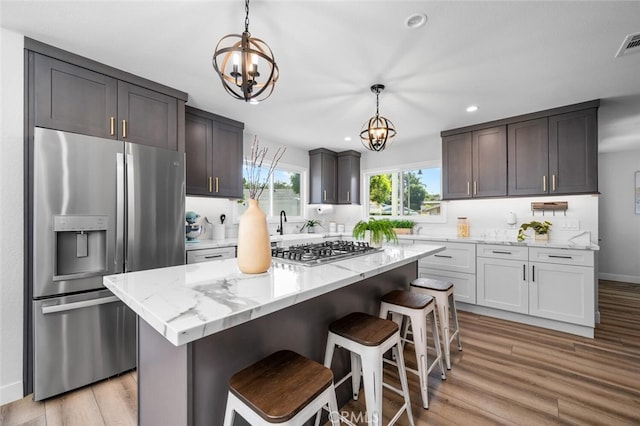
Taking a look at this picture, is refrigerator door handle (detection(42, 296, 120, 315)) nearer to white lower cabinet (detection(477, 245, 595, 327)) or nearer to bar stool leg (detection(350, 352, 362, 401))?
bar stool leg (detection(350, 352, 362, 401))

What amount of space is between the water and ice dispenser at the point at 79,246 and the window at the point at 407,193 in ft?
13.8

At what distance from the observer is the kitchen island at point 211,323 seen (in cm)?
87

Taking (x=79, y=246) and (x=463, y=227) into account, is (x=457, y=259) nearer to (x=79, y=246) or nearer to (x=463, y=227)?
(x=463, y=227)

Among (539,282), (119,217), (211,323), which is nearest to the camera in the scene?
(211,323)

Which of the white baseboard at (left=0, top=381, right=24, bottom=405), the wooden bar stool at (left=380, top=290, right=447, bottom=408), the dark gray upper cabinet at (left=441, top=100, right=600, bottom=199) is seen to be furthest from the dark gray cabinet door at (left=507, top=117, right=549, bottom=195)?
the white baseboard at (left=0, top=381, right=24, bottom=405)

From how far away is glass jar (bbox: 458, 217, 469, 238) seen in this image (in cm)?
404

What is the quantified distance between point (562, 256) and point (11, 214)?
4892 mm

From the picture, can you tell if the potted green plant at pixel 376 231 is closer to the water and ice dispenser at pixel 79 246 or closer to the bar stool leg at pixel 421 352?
the bar stool leg at pixel 421 352

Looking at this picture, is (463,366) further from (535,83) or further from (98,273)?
(98,273)

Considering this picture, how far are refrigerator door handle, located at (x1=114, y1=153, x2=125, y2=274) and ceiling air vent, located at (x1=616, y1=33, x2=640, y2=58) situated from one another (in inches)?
152

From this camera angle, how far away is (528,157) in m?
3.49

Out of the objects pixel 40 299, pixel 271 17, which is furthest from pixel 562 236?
pixel 40 299

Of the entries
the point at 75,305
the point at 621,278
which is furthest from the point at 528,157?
the point at 75,305

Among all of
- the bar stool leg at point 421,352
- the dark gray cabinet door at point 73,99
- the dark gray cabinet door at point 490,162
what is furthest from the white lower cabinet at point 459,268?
the dark gray cabinet door at point 73,99
